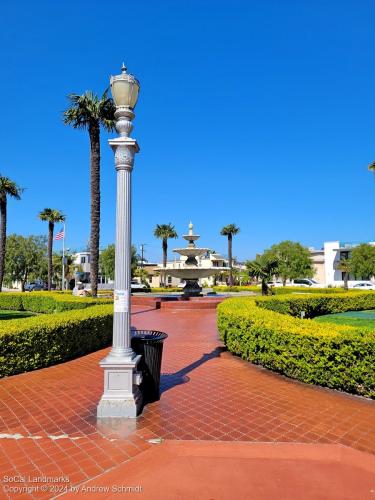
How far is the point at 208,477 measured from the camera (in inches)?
134

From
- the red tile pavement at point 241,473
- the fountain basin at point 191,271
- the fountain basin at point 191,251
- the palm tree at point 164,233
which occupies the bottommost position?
the red tile pavement at point 241,473

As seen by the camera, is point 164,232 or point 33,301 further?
point 164,232

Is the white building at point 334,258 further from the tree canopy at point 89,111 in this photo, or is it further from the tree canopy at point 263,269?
the tree canopy at point 89,111

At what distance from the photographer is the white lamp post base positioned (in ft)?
15.9

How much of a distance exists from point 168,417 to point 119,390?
29.8 inches

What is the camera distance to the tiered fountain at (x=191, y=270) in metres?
22.2

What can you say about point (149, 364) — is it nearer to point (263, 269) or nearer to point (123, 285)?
point (123, 285)

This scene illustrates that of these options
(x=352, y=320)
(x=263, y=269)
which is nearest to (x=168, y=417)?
(x=352, y=320)

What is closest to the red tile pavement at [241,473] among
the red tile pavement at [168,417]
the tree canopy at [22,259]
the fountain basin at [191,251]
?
the red tile pavement at [168,417]

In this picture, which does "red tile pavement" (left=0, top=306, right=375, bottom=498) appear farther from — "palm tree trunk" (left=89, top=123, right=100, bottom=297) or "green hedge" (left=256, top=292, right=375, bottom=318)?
"palm tree trunk" (left=89, top=123, right=100, bottom=297)

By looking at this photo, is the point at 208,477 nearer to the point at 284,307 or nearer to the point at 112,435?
the point at 112,435

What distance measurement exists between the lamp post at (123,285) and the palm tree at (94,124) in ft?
44.7

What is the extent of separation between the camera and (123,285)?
17.0 ft

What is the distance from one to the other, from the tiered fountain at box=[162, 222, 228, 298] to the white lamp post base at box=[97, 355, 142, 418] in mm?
16568
